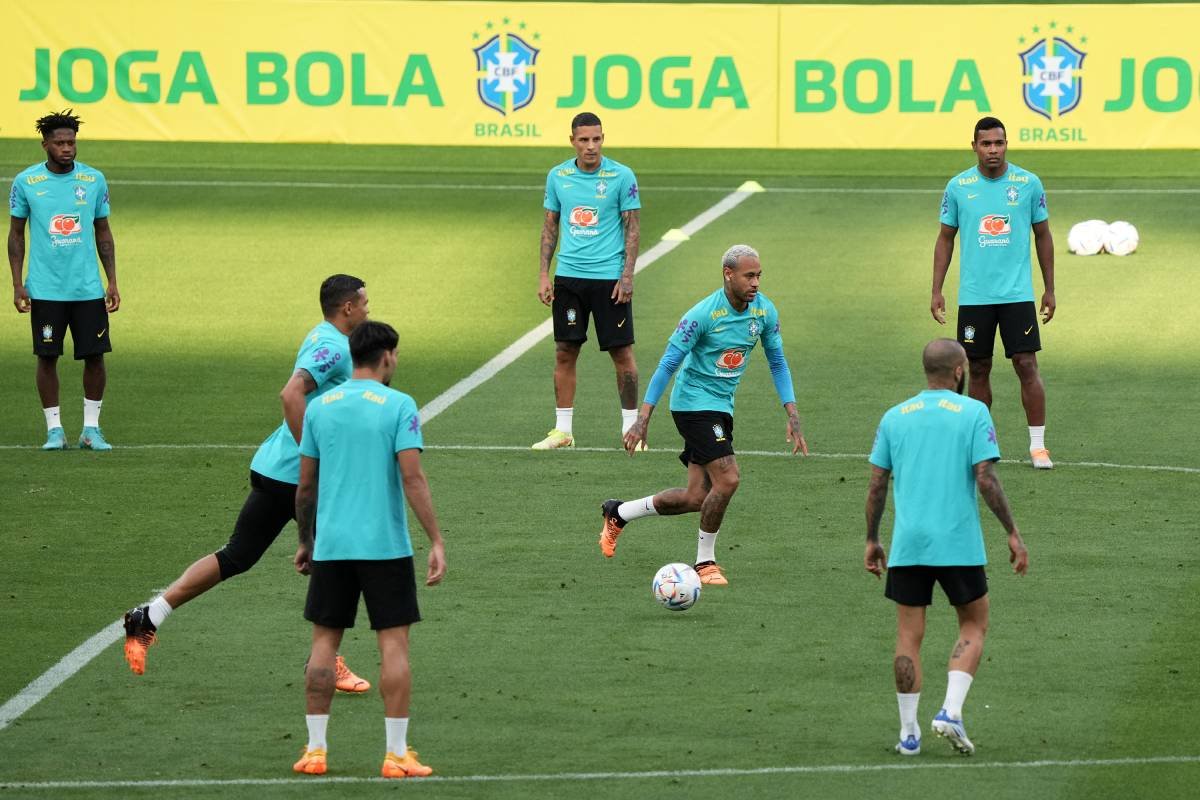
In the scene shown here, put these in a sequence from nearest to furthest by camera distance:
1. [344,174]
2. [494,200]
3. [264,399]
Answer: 1. [264,399]
2. [494,200]
3. [344,174]

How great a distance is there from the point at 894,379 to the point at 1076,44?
14.0m

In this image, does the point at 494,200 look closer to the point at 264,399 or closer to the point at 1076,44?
the point at 1076,44

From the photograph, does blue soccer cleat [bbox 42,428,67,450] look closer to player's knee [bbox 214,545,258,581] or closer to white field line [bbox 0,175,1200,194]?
player's knee [bbox 214,545,258,581]

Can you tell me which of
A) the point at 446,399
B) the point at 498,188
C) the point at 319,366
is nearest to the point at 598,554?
the point at 319,366

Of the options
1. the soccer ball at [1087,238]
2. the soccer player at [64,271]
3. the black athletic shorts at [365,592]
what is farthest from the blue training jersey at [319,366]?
the soccer ball at [1087,238]

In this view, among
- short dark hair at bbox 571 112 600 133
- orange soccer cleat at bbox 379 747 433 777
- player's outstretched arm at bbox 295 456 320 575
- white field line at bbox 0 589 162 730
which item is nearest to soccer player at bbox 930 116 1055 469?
short dark hair at bbox 571 112 600 133

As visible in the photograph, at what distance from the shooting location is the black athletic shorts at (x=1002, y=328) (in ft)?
54.6

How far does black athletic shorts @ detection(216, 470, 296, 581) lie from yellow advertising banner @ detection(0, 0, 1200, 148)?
75.6 feet

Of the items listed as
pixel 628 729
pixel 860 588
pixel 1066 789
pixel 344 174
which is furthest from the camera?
pixel 344 174

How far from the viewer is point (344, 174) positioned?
33875 millimetres

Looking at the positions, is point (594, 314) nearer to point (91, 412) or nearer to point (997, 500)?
point (91, 412)

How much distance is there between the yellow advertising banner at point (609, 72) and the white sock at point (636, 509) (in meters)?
20.5

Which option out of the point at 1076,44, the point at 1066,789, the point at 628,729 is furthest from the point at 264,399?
the point at 1076,44

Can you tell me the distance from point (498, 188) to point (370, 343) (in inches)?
917
